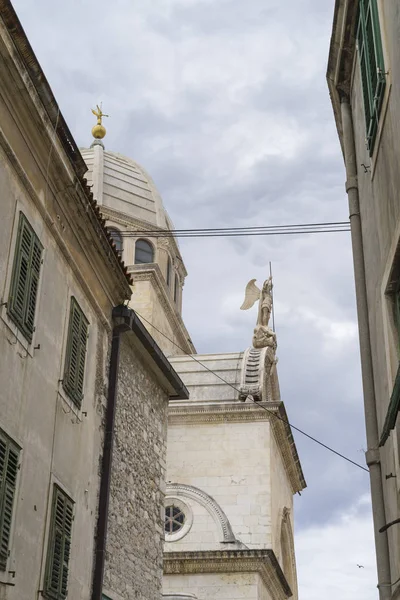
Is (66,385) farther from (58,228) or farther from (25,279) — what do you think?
(58,228)

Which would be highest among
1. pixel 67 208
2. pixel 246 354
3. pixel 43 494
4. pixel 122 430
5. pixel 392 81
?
pixel 246 354

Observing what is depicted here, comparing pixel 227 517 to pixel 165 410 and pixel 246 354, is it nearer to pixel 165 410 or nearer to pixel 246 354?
pixel 246 354

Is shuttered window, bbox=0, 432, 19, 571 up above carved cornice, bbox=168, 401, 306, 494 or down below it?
below

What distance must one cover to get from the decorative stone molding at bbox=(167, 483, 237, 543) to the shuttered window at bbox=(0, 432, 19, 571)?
15.4m

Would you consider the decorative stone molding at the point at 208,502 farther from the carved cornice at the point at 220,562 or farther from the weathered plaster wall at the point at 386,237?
the weathered plaster wall at the point at 386,237

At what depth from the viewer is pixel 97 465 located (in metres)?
12.8

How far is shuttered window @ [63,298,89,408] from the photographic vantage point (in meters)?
11.8

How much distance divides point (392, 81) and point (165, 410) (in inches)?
383

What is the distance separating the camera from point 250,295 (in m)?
31.4

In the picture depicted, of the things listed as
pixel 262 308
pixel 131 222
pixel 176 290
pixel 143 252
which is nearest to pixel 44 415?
pixel 262 308

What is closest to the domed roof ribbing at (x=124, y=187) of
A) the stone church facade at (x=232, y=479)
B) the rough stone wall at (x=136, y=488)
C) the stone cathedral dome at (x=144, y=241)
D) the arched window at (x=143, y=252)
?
the stone cathedral dome at (x=144, y=241)

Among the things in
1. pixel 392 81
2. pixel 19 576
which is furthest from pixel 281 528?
pixel 392 81

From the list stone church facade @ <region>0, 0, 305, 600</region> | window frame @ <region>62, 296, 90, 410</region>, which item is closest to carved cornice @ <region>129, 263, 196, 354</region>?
stone church facade @ <region>0, 0, 305, 600</region>

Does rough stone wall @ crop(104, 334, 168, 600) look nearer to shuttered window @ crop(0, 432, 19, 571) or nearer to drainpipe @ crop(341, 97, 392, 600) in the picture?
shuttered window @ crop(0, 432, 19, 571)
